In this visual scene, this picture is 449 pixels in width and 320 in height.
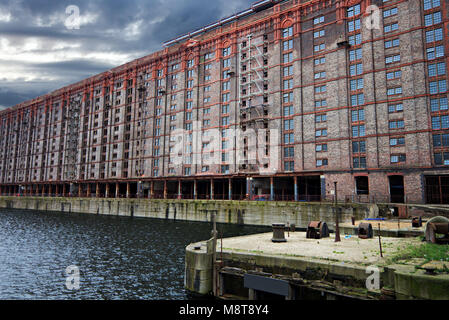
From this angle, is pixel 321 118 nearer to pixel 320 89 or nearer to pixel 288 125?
pixel 320 89

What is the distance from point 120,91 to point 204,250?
299ft

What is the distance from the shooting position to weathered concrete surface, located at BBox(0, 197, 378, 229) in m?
43.5

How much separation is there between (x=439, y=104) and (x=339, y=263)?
43712 millimetres

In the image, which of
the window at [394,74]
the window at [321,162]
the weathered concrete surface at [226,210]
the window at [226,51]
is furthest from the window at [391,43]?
the window at [226,51]

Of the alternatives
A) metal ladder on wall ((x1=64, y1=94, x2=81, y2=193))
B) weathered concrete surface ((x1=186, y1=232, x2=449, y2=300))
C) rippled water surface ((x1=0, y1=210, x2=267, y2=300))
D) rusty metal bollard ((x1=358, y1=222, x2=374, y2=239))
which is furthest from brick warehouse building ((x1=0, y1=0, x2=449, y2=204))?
weathered concrete surface ((x1=186, y1=232, x2=449, y2=300))

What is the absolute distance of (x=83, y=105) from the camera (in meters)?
108

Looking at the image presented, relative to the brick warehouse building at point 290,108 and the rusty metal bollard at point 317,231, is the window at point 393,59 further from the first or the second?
the rusty metal bollard at point 317,231

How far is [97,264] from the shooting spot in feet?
82.9

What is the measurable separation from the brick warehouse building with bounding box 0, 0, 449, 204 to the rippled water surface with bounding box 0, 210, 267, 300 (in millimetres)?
27308

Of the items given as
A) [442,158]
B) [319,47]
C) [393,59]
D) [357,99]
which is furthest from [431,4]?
[442,158]

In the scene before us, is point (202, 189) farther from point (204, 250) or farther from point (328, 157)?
point (204, 250)

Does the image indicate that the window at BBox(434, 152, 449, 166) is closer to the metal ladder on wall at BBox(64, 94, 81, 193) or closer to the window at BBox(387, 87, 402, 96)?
the window at BBox(387, 87, 402, 96)

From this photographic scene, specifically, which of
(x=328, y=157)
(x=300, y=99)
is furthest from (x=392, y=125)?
(x=300, y=99)
